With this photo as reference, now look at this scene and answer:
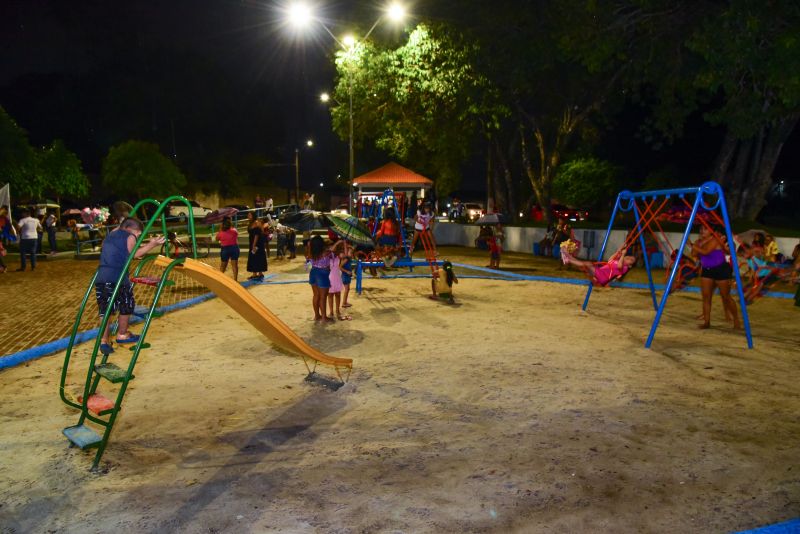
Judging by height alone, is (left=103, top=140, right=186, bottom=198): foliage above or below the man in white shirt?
above

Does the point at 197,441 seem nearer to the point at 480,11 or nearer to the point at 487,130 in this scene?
the point at 480,11

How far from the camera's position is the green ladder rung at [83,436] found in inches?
194

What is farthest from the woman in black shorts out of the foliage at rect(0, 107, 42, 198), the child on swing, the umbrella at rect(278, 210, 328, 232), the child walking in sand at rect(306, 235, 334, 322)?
the foliage at rect(0, 107, 42, 198)

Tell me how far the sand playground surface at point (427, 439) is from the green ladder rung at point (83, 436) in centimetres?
9

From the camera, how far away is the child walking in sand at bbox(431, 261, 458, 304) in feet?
40.0

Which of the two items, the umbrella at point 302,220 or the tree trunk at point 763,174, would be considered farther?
the umbrella at point 302,220

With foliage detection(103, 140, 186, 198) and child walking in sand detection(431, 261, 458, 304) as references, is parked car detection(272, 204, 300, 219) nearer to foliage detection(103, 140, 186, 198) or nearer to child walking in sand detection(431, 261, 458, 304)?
foliage detection(103, 140, 186, 198)

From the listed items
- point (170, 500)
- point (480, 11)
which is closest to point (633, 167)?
point (480, 11)

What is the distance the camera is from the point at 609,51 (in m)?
17.5

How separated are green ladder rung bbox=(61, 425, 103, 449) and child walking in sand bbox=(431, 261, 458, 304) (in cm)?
799

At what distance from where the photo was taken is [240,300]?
5305 millimetres

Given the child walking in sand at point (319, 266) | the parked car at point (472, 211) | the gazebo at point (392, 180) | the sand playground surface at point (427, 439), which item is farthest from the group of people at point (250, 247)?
the parked car at point (472, 211)

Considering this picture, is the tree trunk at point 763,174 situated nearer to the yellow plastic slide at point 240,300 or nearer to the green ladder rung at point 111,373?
the yellow plastic slide at point 240,300

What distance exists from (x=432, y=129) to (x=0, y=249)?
16.4m
